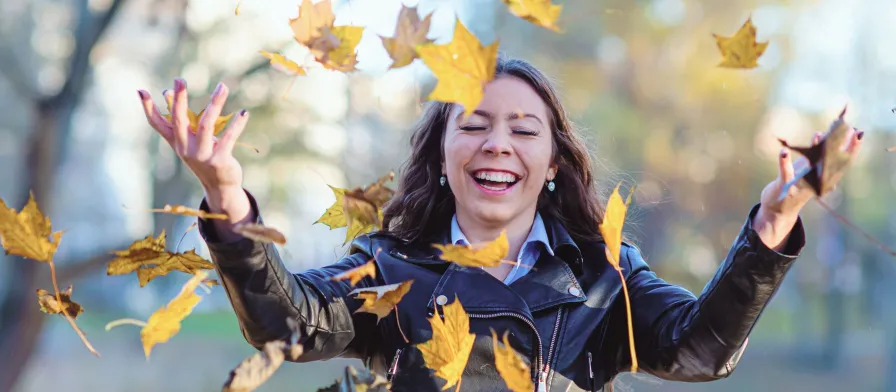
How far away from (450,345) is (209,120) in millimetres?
789

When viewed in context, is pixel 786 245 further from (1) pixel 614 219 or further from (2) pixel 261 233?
(2) pixel 261 233

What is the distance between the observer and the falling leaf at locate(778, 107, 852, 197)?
1672 millimetres

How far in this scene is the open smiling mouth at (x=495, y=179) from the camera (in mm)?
2369

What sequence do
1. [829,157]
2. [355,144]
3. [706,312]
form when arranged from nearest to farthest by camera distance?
[829,157], [706,312], [355,144]

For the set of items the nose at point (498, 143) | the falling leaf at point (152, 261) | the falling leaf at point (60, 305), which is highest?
the nose at point (498, 143)

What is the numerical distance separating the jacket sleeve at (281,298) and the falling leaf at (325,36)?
0.38 metres

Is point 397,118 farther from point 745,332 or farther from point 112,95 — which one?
point 745,332

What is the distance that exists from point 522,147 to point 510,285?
0.36m

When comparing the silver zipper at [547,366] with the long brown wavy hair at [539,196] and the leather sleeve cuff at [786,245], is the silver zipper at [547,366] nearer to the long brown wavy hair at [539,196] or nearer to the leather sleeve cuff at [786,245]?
the long brown wavy hair at [539,196]

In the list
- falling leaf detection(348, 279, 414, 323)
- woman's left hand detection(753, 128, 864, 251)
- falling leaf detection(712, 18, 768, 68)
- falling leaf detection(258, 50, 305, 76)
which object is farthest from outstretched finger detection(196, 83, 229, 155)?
woman's left hand detection(753, 128, 864, 251)

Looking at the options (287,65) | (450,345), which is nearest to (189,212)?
(287,65)

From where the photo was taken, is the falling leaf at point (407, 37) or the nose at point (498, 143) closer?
the falling leaf at point (407, 37)

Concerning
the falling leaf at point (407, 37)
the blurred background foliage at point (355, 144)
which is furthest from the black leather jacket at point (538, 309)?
the blurred background foliage at point (355, 144)

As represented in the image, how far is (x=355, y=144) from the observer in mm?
13656
